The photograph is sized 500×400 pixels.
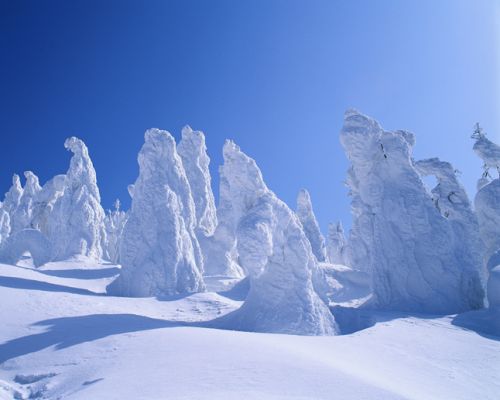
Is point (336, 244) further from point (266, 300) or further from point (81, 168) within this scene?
point (266, 300)

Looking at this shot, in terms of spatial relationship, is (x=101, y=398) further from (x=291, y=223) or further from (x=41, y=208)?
(x=41, y=208)

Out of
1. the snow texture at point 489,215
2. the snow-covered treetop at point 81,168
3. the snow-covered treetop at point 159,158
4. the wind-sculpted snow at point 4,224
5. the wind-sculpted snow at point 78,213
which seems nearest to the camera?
the snow texture at point 489,215

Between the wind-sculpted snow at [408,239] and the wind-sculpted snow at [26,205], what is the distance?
54.0 metres

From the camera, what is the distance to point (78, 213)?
39406mm

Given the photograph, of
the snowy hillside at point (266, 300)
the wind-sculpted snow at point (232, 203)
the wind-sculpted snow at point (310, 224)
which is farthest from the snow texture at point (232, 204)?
the wind-sculpted snow at point (310, 224)

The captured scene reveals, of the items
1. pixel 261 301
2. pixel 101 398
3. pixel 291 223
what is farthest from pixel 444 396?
pixel 291 223

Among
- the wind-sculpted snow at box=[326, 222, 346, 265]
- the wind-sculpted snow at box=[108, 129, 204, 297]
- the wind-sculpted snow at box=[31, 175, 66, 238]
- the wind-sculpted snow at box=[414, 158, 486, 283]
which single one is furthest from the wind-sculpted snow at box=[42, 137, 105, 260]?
the wind-sculpted snow at box=[326, 222, 346, 265]

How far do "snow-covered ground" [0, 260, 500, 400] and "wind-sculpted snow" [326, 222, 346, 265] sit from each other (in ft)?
155

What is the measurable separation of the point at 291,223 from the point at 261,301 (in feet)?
13.8

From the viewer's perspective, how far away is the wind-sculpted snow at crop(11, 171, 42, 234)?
5900 cm

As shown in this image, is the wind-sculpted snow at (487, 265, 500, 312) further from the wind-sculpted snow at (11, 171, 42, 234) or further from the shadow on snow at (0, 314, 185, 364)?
the wind-sculpted snow at (11, 171, 42, 234)

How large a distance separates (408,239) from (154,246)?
17.4 meters

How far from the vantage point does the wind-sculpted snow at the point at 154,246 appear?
25281mm

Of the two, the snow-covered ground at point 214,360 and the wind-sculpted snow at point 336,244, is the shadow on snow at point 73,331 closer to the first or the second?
the snow-covered ground at point 214,360
